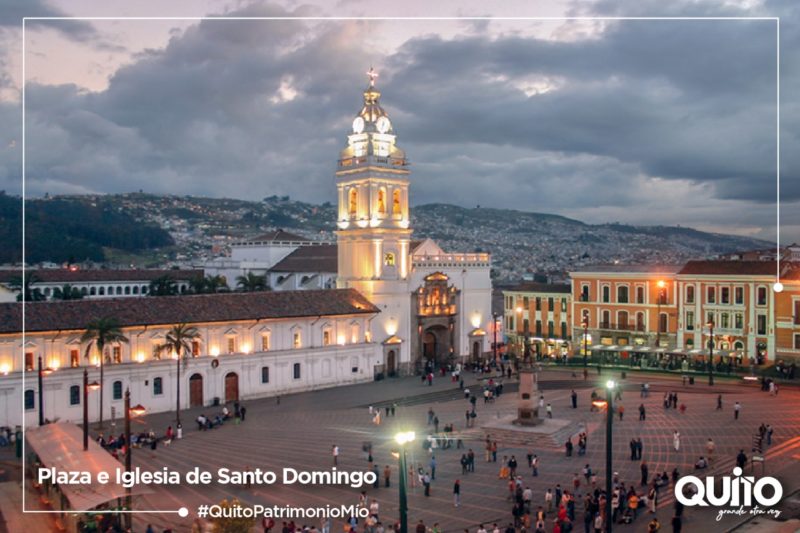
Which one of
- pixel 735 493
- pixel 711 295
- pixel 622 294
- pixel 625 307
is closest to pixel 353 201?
pixel 622 294

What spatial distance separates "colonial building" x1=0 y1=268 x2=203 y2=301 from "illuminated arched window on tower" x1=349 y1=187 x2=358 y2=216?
26.9 metres

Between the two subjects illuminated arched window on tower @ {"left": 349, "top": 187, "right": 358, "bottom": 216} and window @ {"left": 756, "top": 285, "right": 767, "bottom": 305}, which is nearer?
window @ {"left": 756, "top": 285, "right": 767, "bottom": 305}

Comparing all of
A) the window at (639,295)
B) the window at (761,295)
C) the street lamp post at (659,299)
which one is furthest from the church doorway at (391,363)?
the window at (761,295)

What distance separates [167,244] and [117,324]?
14257cm

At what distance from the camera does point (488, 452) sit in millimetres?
31078

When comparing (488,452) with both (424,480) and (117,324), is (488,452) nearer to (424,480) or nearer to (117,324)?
(424,480)

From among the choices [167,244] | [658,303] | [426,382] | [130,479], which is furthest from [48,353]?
[167,244]

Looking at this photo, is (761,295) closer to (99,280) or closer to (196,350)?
(196,350)

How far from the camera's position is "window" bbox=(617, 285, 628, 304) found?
200ft

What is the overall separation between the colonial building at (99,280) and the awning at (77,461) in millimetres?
51140

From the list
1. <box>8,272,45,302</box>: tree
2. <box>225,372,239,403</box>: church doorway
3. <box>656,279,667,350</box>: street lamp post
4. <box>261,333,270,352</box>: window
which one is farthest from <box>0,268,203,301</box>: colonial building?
<box>656,279,667,350</box>: street lamp post

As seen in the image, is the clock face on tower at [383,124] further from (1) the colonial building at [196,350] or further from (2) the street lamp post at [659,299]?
(2) the street lamp post at [659,299]

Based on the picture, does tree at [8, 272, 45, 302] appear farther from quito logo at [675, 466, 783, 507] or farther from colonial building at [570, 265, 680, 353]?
quito logo at [675, 466, 783, 507]

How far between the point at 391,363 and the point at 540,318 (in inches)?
696
